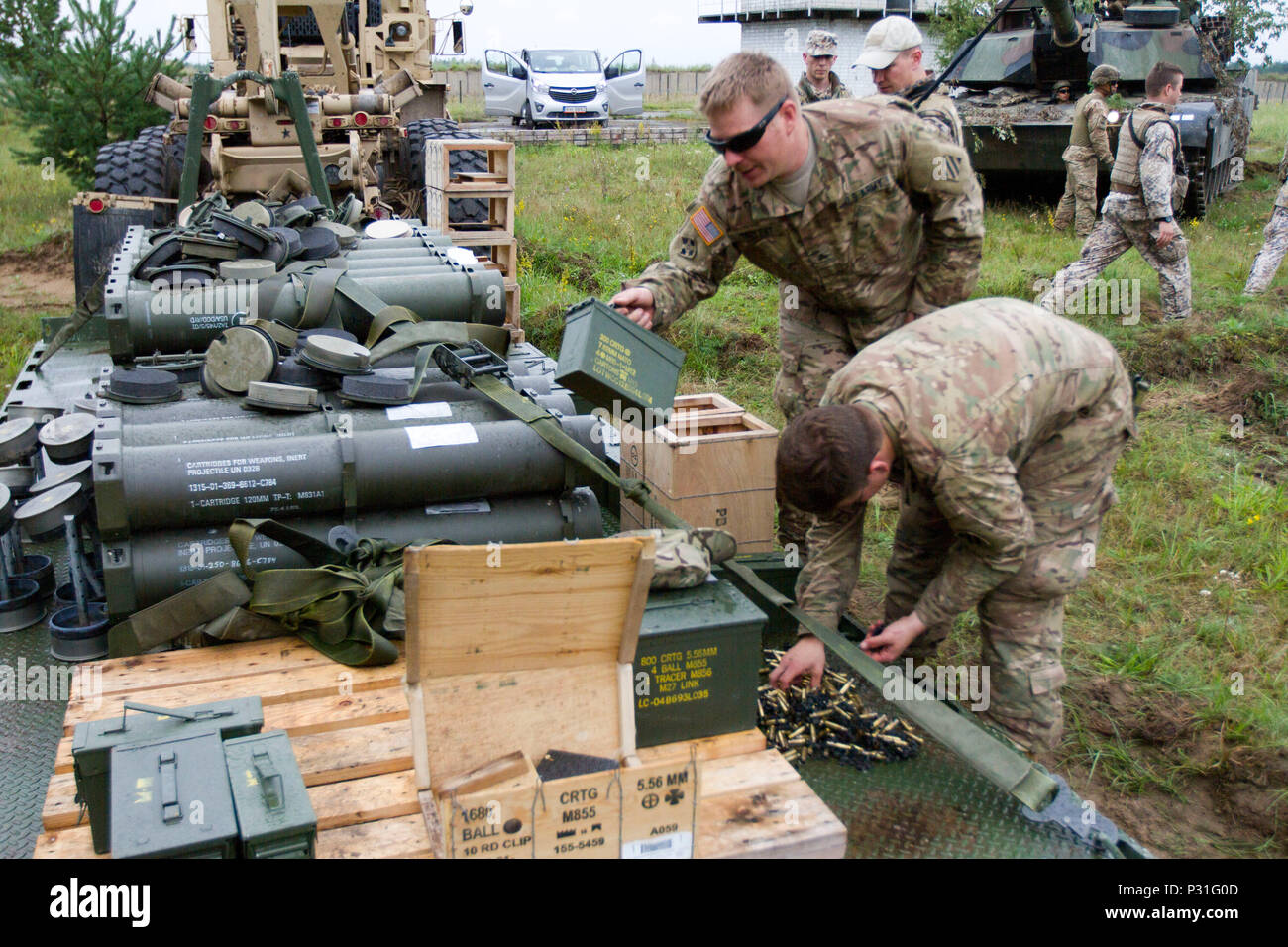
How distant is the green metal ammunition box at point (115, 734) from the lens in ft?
6.54

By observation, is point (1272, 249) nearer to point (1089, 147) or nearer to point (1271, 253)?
point (1271, 253)

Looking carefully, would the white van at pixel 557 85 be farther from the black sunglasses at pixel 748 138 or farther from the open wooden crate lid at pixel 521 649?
the open wooden crate lid at pixel 521 649

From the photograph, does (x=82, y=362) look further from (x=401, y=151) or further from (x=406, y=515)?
(x=401, y=151)

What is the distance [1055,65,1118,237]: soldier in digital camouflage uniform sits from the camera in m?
9.16

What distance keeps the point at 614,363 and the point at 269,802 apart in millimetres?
1592

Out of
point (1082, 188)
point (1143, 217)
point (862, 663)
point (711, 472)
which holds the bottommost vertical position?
point (862, 663)

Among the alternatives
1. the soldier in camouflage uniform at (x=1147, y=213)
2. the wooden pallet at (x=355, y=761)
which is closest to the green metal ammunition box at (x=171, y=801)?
the wooden pallet at (x=355, y=761)

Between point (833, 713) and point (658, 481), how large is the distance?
1.03 m

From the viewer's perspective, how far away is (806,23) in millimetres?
34250

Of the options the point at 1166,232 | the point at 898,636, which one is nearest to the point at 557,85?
the point at 1166,232

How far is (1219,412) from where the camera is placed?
19.3 ft

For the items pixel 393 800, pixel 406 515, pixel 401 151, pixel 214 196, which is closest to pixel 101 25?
pixel 401 151

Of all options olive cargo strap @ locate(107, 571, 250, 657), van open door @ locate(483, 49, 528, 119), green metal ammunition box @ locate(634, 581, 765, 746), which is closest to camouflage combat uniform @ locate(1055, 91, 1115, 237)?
green metal ammunition box @ locate(634, 581, 765, 746)

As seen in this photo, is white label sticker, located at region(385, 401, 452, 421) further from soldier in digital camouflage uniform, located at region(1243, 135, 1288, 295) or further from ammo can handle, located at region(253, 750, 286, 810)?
soldier in digital camouflage uniform, located at region(1243, 135, 1288, 295)
